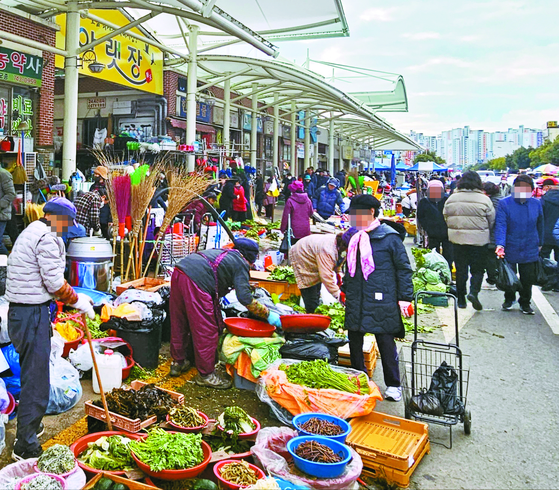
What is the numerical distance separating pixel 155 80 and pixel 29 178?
8389mm

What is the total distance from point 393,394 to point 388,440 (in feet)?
3.44

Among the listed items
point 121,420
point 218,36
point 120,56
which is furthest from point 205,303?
point 218,36

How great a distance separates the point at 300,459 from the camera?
3.40 metres

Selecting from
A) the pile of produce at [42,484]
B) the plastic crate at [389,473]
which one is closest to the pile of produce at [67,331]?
the pile of produce at [42,484]

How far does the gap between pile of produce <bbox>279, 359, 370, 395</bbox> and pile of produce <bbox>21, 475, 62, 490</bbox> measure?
2.02 metres

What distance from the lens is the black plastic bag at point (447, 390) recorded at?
4266mm

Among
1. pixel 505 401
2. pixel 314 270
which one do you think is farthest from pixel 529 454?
pixel 314 270

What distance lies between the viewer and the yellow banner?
1479cm

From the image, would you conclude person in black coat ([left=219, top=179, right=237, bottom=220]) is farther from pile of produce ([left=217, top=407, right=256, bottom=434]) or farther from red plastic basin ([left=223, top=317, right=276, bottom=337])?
pile of produce ([left=217, top=407, right=256, bottom=434])

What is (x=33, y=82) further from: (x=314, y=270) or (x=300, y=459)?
(x=300, y=459)

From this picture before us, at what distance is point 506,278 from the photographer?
827 centimetres

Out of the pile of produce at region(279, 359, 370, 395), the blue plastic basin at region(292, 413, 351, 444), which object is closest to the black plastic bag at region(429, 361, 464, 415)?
the pile of produce at region(279, 359, 370, 395)

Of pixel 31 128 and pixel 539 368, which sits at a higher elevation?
pixel 31 128

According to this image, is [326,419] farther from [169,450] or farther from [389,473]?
[169,450]
